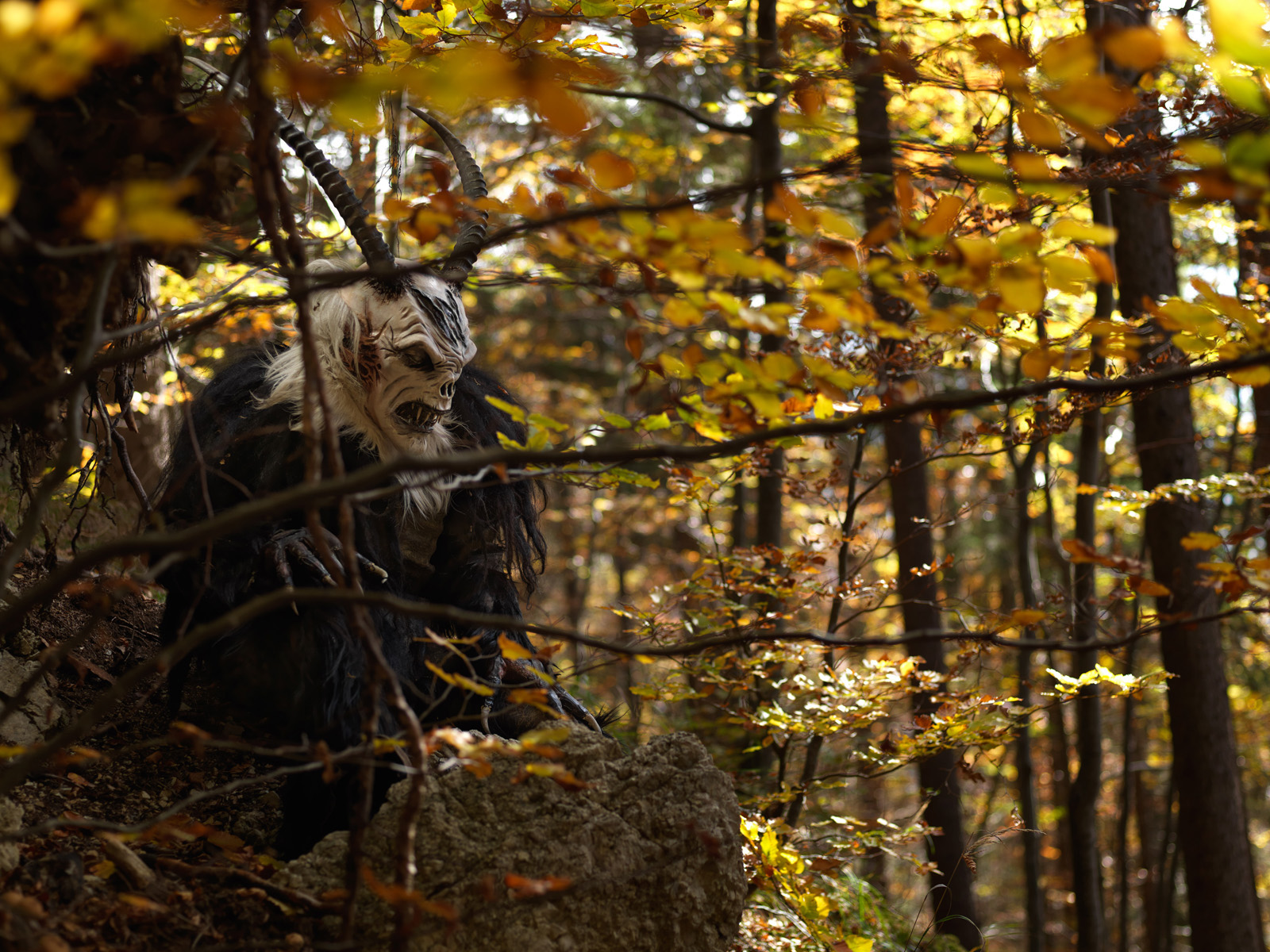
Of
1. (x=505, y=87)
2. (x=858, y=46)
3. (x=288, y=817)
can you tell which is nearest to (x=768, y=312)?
(x=505, y=87)

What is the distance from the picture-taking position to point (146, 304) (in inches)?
113

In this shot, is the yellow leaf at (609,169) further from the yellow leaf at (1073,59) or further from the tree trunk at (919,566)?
the tree trunk at (919,566)

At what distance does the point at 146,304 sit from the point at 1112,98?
2.60m

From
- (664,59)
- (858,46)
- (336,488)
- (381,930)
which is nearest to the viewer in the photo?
(336,488)

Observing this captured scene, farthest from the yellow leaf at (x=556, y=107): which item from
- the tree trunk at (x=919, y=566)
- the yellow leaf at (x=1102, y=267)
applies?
the tree trunk at (x=919, y=566)

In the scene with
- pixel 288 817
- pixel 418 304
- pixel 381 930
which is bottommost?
pixel 381 930

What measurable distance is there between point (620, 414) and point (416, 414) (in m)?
1.39

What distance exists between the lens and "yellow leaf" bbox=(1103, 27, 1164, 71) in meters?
1.50

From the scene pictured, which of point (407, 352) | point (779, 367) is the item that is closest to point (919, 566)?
point (407, 352)

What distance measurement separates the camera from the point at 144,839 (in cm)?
275

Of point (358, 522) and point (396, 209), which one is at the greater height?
point (396, 209)

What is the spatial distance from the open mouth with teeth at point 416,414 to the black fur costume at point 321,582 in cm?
20

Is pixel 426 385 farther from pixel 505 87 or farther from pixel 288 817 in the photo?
pixel 505 87

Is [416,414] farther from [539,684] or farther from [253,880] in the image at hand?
[253,880]
